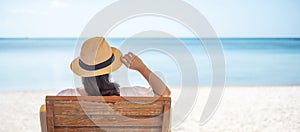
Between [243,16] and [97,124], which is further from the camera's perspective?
[243,16]

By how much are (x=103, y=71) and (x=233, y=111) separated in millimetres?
2831

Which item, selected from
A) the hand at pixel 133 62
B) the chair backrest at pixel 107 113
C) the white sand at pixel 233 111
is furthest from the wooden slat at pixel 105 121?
the white sand at pixel 233 111

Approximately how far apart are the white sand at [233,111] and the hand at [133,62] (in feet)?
6.00

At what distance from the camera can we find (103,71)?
170 centimetres

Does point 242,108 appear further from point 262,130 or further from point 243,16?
point 243,16

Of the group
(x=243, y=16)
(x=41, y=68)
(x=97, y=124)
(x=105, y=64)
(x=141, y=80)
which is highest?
(x=243, y=16)

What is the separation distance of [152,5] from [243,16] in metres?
16.5

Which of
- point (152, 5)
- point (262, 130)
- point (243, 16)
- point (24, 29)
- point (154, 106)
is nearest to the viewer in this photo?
point (154, 106)

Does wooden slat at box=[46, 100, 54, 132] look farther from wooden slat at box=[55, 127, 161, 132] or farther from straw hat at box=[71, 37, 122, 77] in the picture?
straw hat at box=[71, 37, 122, 77]

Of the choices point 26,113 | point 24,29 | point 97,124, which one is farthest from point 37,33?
point 97,124

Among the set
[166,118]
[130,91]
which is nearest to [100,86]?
[130,91]

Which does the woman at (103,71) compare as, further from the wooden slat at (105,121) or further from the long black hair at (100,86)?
the wooden slat at (105,121)

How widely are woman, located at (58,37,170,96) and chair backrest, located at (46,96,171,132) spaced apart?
4.3 inches

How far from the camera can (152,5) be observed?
4289mm
